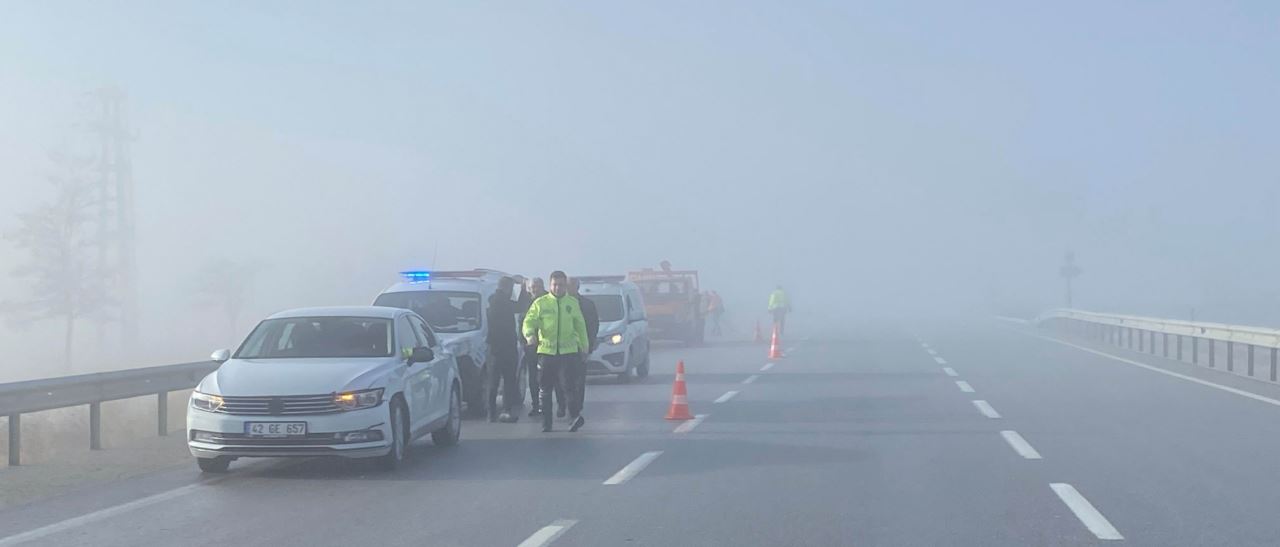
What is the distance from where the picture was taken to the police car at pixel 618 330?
2298 cm

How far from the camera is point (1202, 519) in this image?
8688mm

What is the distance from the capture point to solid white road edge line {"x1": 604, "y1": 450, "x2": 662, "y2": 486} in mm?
10922

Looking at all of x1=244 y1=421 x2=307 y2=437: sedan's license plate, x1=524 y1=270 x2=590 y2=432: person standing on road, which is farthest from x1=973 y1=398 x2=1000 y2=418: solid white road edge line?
x1=244 y1=421 x2=307 y2=437: sedan's license plate

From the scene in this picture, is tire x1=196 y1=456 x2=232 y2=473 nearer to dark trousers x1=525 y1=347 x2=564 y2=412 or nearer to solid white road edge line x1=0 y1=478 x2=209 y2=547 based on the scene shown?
solid white road edge line x1=0 y1=478 x2=209 y2=547

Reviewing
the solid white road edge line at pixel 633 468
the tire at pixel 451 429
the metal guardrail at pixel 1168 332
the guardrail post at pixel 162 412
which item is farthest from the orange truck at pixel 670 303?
the solid white road edge line at pixel 633 468

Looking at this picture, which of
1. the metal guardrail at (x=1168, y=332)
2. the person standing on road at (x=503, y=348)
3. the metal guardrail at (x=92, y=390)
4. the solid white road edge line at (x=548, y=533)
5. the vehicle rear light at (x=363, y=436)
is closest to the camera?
the solid white road edge line at (x=548, y=533)

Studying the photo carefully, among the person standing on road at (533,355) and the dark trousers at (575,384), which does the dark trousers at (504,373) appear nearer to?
the person standing on road at (533,355)

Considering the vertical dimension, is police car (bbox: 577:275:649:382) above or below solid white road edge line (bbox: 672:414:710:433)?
above

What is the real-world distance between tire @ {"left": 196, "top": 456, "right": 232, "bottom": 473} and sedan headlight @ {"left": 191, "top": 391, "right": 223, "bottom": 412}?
1.66ft

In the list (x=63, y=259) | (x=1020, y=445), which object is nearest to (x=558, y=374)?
(x=1020, y=445)

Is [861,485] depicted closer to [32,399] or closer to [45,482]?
[45,482]

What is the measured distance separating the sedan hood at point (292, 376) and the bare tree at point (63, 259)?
4923cm

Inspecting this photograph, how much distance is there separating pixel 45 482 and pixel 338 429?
2588 millimetres

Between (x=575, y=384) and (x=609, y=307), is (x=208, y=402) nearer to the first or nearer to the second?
(x=575, y=384)
